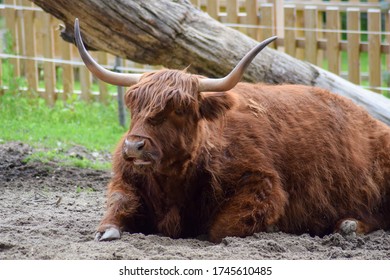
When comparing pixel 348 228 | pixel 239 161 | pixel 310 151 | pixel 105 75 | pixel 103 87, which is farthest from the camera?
pixel 103 87

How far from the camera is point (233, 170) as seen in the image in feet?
21.9

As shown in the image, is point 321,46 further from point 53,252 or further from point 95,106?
point 53,252

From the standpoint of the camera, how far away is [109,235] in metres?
6.29

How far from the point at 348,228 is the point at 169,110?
1791mm

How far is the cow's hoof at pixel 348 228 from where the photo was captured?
6.95 m

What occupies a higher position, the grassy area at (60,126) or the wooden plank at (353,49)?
the wooden plank at (353,49)

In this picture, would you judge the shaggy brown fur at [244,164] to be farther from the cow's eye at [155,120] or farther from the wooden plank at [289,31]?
the wooden plank at [289,31]

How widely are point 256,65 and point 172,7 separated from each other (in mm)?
1008

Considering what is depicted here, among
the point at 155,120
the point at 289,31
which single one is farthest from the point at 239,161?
the point at 289,31

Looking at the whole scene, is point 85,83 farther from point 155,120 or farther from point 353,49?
point 155,120

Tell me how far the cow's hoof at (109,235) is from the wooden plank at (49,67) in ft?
24.2

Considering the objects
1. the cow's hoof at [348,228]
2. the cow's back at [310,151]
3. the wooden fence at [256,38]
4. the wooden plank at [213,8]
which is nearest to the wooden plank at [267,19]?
the wooden fence at [256,38]

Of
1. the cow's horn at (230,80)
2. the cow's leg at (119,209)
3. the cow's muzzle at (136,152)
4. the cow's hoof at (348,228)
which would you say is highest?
the cow's horn at (230,80)
